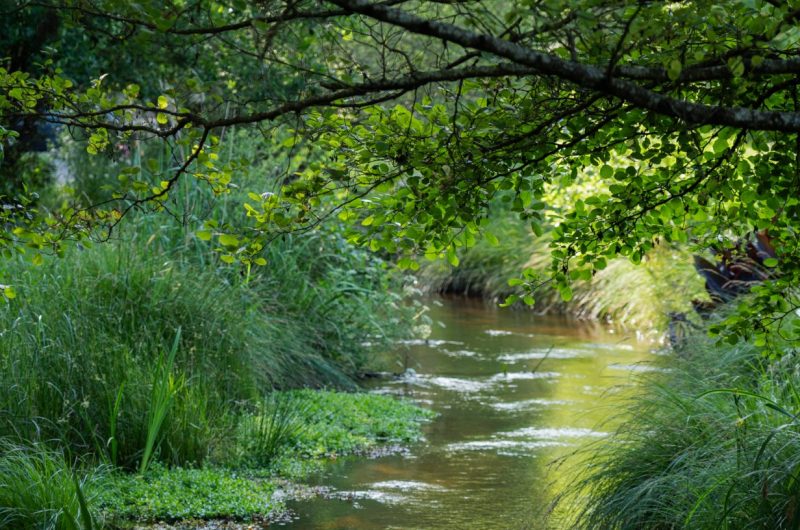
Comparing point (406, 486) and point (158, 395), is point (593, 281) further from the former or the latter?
point (158, 395)

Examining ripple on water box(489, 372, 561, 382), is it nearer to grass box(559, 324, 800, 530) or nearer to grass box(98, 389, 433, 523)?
grass box(98, 389, 433, 523)

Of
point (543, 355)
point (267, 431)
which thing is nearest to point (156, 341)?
point (267, 431)

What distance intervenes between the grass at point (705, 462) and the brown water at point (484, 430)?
0.39 metres

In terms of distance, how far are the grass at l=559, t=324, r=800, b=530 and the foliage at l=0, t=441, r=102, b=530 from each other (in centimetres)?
264

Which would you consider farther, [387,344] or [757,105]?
[387,344]

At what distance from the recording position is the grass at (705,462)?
4574mm

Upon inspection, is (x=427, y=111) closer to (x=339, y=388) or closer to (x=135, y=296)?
(x=135, y=296)

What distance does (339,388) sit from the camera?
433 inches

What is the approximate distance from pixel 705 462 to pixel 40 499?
3.32 m

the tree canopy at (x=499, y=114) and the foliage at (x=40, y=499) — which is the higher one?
the tree canopy at (x=499, y=114)

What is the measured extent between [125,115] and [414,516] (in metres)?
4.03

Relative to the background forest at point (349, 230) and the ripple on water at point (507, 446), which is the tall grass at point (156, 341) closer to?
the background forest at point (349, 230)

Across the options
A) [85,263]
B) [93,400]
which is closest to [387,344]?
[85,263]

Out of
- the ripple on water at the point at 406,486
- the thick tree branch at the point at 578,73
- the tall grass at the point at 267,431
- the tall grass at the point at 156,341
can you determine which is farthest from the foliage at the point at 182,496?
the thick tree branch at the point at 578,73
